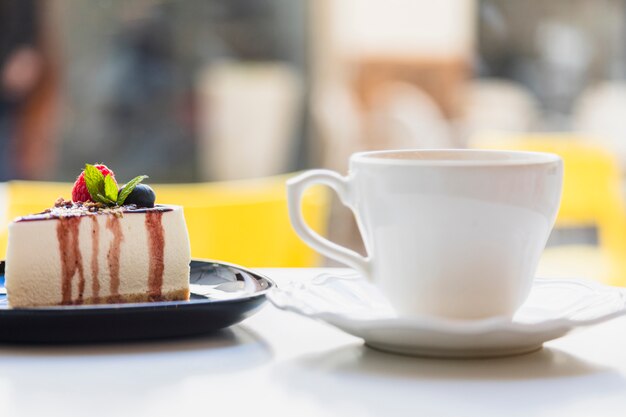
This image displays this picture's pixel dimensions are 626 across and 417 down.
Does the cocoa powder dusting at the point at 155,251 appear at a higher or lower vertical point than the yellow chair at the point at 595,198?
higher

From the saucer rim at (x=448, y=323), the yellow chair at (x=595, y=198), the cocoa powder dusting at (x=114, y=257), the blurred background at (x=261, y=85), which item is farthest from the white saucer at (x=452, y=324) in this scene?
the blurred background at (x=261, y=85)

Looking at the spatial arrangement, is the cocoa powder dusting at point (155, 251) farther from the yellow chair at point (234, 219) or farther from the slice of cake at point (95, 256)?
the yellow chair at point (234, 219)

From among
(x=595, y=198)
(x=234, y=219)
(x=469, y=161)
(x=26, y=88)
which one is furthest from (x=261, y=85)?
(x=469, y=161)

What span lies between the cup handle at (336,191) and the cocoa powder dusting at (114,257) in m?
0.12

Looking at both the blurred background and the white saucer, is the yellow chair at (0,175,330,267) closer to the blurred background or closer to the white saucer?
the white saucer

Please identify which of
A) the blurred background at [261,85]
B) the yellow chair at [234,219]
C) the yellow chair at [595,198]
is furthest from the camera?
the blurred background at [261,85]

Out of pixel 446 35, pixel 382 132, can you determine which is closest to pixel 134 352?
pixel 382 132

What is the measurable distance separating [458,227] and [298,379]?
4.8 inches

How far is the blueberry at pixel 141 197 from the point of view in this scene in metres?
0.71

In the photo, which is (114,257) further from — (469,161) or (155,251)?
(469,161)

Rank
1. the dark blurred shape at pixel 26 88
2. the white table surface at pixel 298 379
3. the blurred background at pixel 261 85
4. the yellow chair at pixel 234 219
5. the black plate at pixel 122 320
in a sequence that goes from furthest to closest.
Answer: the blurred background at pixel 261 85 < the dark blurred shape at pixel 26 88 < the yellow chair at pixel 234 219 < the black plate at pixel 122 320 < the white table surface at pixel 298 379

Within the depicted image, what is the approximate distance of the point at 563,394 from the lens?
0.50 meters

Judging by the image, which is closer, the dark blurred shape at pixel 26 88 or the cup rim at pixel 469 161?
the cup rim at pixel 469 161

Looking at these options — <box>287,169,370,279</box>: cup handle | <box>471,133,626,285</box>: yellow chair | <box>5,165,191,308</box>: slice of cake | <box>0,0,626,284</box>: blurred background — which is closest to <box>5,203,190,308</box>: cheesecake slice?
<box>5,165,191,308</box>: slice of cake
